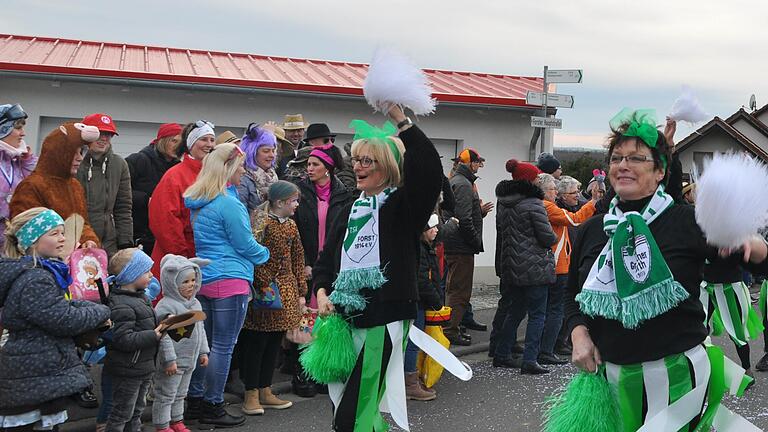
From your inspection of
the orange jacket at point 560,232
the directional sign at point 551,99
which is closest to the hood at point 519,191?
the orange jacket at point 560,232

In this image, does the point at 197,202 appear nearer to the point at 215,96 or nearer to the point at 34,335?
the point at 34,335

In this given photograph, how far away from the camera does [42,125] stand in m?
10.4

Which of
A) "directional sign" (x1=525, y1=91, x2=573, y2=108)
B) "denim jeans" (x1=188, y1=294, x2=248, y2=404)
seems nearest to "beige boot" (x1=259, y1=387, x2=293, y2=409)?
"denim jeans" (x1=188, y1=294, x2=248, y2=404)

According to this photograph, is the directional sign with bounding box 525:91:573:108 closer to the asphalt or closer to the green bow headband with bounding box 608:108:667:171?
the asphalt

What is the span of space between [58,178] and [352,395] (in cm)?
280

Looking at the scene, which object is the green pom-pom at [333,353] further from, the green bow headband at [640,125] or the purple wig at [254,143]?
the purple wig at [254,143]

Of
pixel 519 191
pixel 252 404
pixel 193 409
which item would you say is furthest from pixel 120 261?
pixel 519 191

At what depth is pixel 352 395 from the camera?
3750 millimetres

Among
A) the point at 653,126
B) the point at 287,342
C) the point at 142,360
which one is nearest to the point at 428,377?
the point at 287,342

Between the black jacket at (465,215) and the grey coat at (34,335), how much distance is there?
4.70m

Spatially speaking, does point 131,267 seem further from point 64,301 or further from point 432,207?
point 432,207

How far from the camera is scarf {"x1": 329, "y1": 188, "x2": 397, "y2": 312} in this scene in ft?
12.3

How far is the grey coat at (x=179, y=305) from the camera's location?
502 centimetres

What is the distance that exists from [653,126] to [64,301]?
305cm
